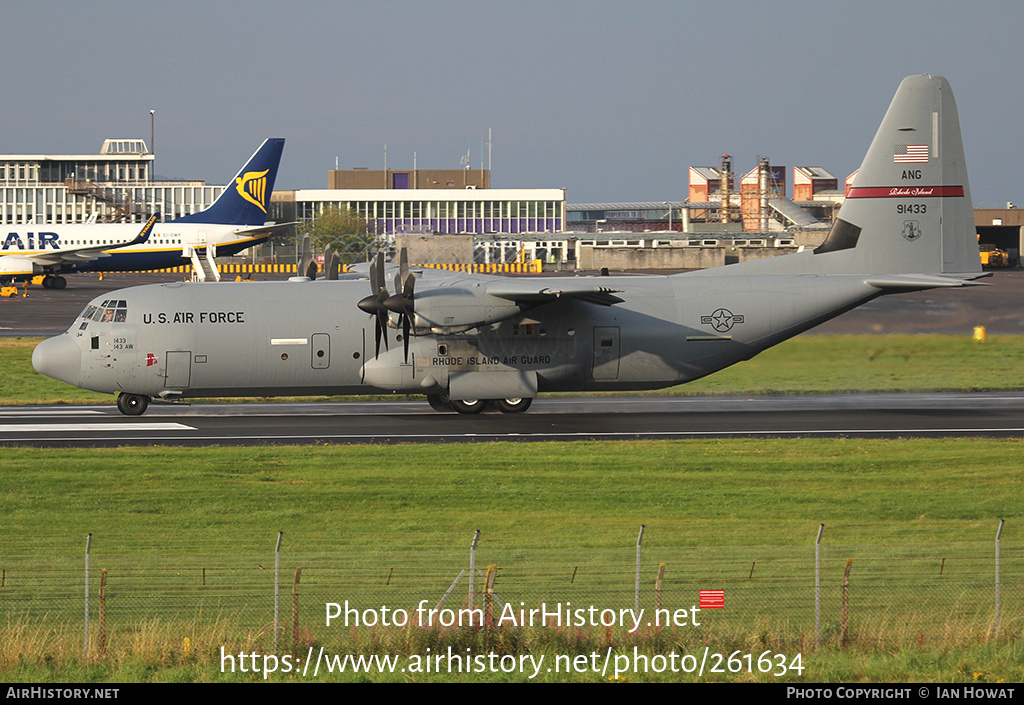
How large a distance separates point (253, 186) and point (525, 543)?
248 feet

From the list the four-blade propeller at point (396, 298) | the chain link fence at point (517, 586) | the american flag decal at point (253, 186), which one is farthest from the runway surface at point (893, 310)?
the chain link fence at point (517, 586)

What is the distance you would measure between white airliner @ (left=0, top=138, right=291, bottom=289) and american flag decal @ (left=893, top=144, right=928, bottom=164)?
59331 mm

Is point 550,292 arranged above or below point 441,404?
above

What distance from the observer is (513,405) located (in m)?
33.8

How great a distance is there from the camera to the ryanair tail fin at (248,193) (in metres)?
88.5

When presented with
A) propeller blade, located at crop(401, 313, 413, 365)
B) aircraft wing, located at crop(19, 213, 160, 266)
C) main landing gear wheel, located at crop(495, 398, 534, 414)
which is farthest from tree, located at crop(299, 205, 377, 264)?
propeller blade, located at crop(401, 313, 413, 365)

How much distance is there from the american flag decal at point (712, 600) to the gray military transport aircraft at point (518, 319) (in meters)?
15.8

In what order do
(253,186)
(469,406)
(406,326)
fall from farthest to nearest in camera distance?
(253,186) → (469,406) → (406,326)

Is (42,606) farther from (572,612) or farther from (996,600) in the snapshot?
(996,600)

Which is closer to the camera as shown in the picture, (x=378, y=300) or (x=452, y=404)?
(x=378, y=300)

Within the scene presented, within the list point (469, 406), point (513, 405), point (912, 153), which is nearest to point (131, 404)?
point (469, 406)

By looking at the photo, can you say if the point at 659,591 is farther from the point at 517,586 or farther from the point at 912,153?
the point at 912,153
